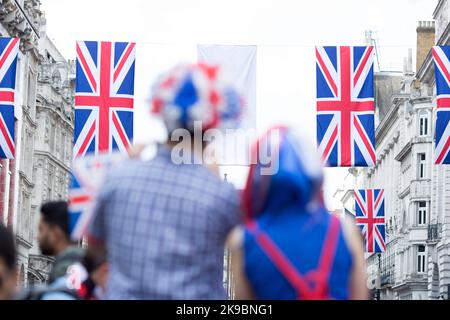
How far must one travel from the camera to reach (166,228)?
5.29 meters

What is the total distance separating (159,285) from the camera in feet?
17.4

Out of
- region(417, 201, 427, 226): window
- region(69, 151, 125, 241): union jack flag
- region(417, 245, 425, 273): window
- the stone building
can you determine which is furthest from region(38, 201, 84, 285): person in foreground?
region(417, 245, 425, 273): window

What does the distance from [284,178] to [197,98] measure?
802mm

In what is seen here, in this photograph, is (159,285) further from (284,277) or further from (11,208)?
(11,208)

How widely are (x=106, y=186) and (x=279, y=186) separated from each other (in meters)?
1.04

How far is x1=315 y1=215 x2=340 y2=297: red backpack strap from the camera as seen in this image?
15.1ft

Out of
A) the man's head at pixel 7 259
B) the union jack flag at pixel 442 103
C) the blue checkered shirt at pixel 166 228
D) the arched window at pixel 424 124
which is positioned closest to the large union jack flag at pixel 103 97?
the union jack flag at pixel 442 103

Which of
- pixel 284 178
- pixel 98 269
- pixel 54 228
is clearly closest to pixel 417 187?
pixel 54 228

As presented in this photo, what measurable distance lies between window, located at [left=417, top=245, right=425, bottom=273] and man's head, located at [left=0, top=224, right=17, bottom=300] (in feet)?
240

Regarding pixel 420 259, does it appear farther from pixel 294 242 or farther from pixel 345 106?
pixel 294 242

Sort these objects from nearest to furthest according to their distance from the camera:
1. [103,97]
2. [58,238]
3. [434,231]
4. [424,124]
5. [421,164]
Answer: [58,238], [103,97], [434,231], [424,124], [421,164]

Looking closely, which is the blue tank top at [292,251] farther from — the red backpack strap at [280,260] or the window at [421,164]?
the window at [421,164]
